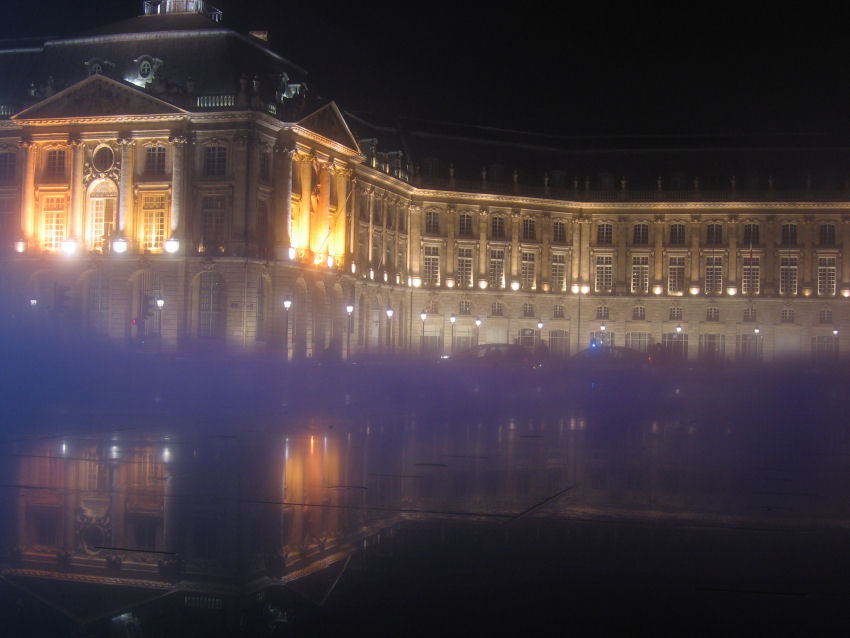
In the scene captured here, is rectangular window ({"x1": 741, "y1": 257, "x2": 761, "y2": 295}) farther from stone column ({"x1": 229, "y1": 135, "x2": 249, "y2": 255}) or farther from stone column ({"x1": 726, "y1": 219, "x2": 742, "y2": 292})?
stone column ({"x1": 229, "y1": 135, "x2": 249, "y2": 255})

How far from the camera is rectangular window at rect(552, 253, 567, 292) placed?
108 m

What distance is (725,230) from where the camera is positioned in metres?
107

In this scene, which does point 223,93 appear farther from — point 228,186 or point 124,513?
point 124,513

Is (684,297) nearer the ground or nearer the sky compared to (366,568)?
nearer the sky

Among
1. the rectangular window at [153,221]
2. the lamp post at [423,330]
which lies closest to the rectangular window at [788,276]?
the lamp post at [423,330]

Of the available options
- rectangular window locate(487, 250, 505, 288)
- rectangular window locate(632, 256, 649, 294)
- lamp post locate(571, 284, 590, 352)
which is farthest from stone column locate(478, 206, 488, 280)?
rectangular window locate(632, 256, 649, 294)

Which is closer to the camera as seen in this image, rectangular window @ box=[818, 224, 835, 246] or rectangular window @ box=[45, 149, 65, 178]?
rectangular window @ box=[45, 149, 65, 178]

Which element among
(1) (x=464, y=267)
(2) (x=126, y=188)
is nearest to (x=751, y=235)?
(1) (x=464, y=267)

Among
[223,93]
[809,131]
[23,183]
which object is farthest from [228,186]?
[809,131]

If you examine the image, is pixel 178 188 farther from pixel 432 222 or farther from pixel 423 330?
pixel 432 222

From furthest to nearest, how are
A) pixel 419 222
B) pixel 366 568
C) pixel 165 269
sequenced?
pixel 419 222
pixel 165 269
pixel 366 568

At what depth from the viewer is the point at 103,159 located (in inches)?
2734

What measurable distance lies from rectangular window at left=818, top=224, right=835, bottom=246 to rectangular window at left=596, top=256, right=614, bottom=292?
19.0m

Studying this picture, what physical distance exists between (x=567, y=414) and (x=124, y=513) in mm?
23744
